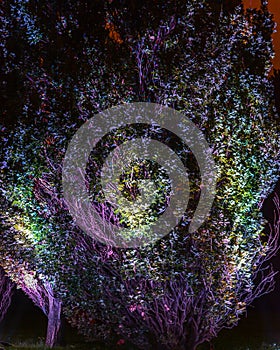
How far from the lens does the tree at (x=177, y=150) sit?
31.3 feet

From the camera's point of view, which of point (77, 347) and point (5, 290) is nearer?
point (77, 347)

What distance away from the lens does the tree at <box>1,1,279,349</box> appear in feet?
31.3

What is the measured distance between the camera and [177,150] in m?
9.62

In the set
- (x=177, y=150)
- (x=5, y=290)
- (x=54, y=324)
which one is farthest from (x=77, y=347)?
(x=177, y=150)

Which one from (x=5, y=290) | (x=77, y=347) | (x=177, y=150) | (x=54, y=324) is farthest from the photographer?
(x=5, y=290)

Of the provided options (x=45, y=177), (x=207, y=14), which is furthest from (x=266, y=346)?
(x=207, y=14)

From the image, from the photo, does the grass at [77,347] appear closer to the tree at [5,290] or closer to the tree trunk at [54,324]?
the tree trunk at [54,324]

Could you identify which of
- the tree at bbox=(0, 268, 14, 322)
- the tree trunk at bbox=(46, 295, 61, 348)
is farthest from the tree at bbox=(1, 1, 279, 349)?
the tree at bbox=(0, 268, 14, 322)

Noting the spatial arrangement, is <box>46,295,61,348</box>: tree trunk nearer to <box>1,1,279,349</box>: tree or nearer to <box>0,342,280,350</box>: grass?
<box>0,342,280,350</box>: grass

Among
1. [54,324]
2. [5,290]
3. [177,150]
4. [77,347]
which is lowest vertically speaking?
[77,347]

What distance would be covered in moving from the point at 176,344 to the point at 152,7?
21.5ft

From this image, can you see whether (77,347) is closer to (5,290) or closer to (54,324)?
(54,324)

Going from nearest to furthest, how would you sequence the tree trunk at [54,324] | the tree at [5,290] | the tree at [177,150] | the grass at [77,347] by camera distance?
the tree at [177,150]
the grass at [77,347]
the tree trunk at [54,324]
the tree at [5,290]

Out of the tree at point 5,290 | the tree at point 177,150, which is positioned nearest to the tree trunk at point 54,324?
the tree at point 5,290
